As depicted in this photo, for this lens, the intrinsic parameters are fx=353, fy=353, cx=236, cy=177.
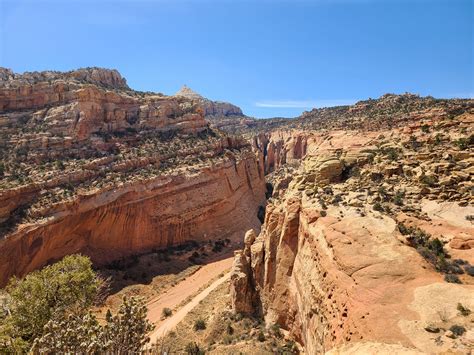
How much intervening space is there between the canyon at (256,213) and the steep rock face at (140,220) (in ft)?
0.46

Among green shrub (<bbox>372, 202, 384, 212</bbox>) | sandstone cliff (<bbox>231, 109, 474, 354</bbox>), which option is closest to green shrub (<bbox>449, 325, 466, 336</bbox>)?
sandstone cliff (<bbox>231, 109, 474, 354</bbox>)

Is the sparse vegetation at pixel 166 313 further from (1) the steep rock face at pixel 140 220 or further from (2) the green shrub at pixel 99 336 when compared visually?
(2) the green shrub at pixel 99 336

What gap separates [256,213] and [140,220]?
1830cm

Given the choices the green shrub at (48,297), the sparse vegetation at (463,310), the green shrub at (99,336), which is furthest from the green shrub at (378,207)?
the green shrub at (48,297)

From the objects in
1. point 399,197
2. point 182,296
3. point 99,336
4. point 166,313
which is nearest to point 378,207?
point 399,197

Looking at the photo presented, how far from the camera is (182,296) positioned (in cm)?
3041

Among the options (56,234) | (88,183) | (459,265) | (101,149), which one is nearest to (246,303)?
(459,265)

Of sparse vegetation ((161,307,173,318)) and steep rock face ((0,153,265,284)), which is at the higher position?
steep rock face ((0,153,265,284))

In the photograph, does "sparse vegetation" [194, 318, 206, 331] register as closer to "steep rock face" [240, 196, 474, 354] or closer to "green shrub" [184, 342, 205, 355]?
"green shrub" [184, 342, 205, 355]

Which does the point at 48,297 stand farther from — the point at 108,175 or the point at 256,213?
the point at 256,213

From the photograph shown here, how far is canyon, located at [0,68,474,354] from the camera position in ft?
39.0

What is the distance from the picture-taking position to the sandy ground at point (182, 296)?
24.7 meters

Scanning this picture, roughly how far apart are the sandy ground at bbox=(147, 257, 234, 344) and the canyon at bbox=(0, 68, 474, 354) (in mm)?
272

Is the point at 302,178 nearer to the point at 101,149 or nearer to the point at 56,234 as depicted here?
the point at 56,234
